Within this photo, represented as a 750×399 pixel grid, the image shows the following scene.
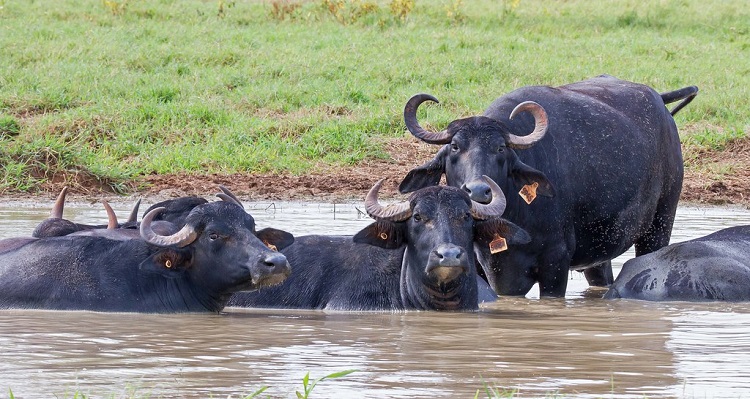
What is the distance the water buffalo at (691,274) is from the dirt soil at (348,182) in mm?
4640

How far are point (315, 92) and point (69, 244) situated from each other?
8500 millimetres

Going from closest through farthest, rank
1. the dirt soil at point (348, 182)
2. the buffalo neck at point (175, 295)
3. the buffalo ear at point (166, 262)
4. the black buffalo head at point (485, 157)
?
the buffalo ear at point (166, 262) < the buffalo neck at point (175, 295) < the black buffalo head at point (485, 157) < the dirt soil at point (348, 182)

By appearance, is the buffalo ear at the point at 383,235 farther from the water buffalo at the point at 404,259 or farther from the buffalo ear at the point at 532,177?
the buffalo ear at the point at 532,177

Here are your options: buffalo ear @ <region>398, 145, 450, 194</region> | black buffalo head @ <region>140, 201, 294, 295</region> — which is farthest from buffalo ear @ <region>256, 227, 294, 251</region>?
buffalo ear @ <region>398, 145, 450, 194</region>

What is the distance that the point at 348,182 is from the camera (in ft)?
43.5

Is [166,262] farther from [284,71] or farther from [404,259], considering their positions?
[284,71]

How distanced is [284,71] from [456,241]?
9.62 m

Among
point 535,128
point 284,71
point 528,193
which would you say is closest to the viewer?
point 528,193

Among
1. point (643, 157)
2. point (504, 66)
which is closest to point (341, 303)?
point (643, 157)

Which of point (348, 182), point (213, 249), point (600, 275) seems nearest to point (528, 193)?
point (600, 275)

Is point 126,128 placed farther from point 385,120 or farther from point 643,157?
point 643,157

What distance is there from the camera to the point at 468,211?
24.3 feet

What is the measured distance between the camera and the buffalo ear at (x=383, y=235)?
763 cm

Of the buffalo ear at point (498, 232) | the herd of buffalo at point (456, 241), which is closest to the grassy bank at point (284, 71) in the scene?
the herd of buffalo at point (456, 241)
